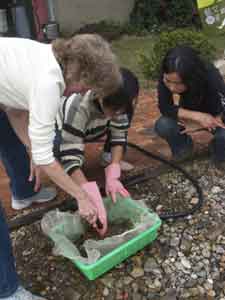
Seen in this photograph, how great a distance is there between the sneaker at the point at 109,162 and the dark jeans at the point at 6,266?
1.10m

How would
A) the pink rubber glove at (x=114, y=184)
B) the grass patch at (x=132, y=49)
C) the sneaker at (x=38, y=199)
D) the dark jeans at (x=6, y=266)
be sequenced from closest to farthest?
1. the dark jeans at (x=6, y=266)
2. the pink rubber glove at (x=114, y=184)
3. the sneaker at (x=38, y=199)
4. the grass patch at (x=132, y=49)

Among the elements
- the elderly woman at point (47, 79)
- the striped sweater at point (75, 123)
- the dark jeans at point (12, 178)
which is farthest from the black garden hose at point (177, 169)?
the elderly woman at point (47, 79)

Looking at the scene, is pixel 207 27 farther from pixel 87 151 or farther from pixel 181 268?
pixel 181 268

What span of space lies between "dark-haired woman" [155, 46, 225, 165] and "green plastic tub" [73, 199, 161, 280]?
0.76 meters

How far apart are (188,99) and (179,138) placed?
26 cm

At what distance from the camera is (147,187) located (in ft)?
7.96

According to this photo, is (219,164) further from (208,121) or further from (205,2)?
(205,2)

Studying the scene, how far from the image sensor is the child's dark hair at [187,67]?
217 centimetres

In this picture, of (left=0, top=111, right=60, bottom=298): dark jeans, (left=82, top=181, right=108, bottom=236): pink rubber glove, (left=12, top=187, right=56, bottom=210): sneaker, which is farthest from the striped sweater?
(left=12, top=187, right=56, bottom=210): sneaker

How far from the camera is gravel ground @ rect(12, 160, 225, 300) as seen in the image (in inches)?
71.6

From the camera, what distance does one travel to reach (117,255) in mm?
1800

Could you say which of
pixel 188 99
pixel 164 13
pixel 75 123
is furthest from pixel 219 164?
pixel 164 13

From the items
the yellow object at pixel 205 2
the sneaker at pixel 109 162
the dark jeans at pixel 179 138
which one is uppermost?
the yellow object at pixel 205 2

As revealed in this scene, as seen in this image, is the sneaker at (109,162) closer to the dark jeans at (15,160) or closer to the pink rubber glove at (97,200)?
the dark jeans at (15,160)
